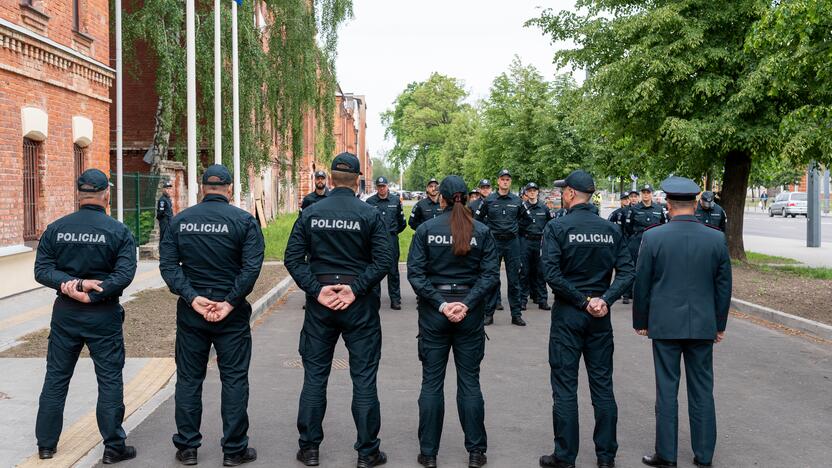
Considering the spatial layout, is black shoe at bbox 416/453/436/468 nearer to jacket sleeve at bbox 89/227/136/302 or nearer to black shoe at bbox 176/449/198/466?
black shoe at bbox 176/449/198/466

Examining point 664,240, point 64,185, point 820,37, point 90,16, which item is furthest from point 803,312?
point 90,16

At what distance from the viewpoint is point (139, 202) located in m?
22.6

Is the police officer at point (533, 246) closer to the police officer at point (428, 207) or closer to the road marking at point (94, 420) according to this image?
the police officer at point (428, 207)

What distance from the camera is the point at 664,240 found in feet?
17.5

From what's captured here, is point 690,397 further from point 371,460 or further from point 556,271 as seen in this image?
point 371,460

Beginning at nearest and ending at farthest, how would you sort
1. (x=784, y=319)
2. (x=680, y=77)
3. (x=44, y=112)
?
(x=784, y=319) → (x=44, y=112) → (x=680, y=77)

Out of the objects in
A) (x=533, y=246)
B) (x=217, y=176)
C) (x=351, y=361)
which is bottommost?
(x=351, y=361)

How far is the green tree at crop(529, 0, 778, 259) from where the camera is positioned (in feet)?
54.5

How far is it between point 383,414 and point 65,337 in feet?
8.20

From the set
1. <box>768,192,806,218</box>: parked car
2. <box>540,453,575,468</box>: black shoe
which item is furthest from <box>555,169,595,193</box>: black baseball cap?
<box>768,192,806,218</box>: parked car

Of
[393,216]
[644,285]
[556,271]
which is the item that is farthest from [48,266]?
[393,216]

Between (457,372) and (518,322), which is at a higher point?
(457,372)

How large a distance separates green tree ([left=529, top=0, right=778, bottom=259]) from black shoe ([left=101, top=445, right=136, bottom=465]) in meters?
13.7

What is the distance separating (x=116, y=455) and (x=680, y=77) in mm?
14320
